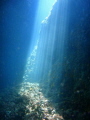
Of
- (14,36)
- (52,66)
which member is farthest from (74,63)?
(14,36)

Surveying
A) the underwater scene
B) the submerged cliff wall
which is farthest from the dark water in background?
the submerged cliff wall

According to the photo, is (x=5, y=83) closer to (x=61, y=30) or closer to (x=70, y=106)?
(x=61, y=30)

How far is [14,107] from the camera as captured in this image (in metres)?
10.0

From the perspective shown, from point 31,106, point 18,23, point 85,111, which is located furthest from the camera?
→ point 18,23

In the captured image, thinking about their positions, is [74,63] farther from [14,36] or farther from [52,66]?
[14,36]

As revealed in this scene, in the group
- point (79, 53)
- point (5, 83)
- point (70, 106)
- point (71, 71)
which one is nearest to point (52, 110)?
point (70, 106)

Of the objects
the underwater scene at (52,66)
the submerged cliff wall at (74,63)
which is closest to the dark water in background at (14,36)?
the underwater scene at (52,66)

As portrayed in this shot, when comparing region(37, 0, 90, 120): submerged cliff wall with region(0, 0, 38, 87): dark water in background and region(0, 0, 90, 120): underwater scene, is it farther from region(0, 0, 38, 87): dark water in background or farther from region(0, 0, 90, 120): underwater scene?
region(0, 0, 38, 87): dark water in background

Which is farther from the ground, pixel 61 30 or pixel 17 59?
pixel 17 59

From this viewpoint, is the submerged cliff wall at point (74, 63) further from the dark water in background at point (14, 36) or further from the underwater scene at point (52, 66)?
the dark water in background at point (14, 36)

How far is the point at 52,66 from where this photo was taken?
20547 millimetres

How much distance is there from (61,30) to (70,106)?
522 inches

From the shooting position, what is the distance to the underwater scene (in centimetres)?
923

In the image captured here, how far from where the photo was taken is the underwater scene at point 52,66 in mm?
9234
